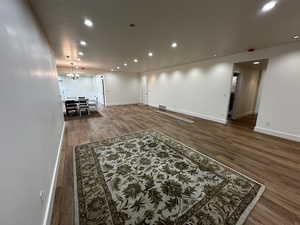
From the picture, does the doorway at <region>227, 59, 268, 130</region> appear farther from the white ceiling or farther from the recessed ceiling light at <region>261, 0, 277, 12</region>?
the recessed ceiling light at <region>261, 0, 277, 12</region>

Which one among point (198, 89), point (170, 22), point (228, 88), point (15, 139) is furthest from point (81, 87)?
point (15, 139)

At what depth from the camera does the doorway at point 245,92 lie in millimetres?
5312

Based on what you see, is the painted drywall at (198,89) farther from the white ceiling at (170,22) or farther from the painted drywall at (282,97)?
the white ceiling at (170,22)

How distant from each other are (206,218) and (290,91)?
13.9 feet

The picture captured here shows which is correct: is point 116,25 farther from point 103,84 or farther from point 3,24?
point 103,84

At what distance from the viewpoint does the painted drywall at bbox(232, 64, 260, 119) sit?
5.45 meters

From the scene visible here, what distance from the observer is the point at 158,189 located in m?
1.75

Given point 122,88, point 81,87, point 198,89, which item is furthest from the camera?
point 81,87

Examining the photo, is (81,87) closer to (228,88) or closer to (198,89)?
(198,89)

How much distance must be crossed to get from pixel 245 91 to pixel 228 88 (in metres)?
1.86

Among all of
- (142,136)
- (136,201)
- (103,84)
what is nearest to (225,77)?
(142,136)

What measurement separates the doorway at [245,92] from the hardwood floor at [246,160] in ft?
5.00

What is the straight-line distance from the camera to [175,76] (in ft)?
22.7

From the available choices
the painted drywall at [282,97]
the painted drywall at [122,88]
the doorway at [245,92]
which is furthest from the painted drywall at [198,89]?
the painted drywall at [122,88]
